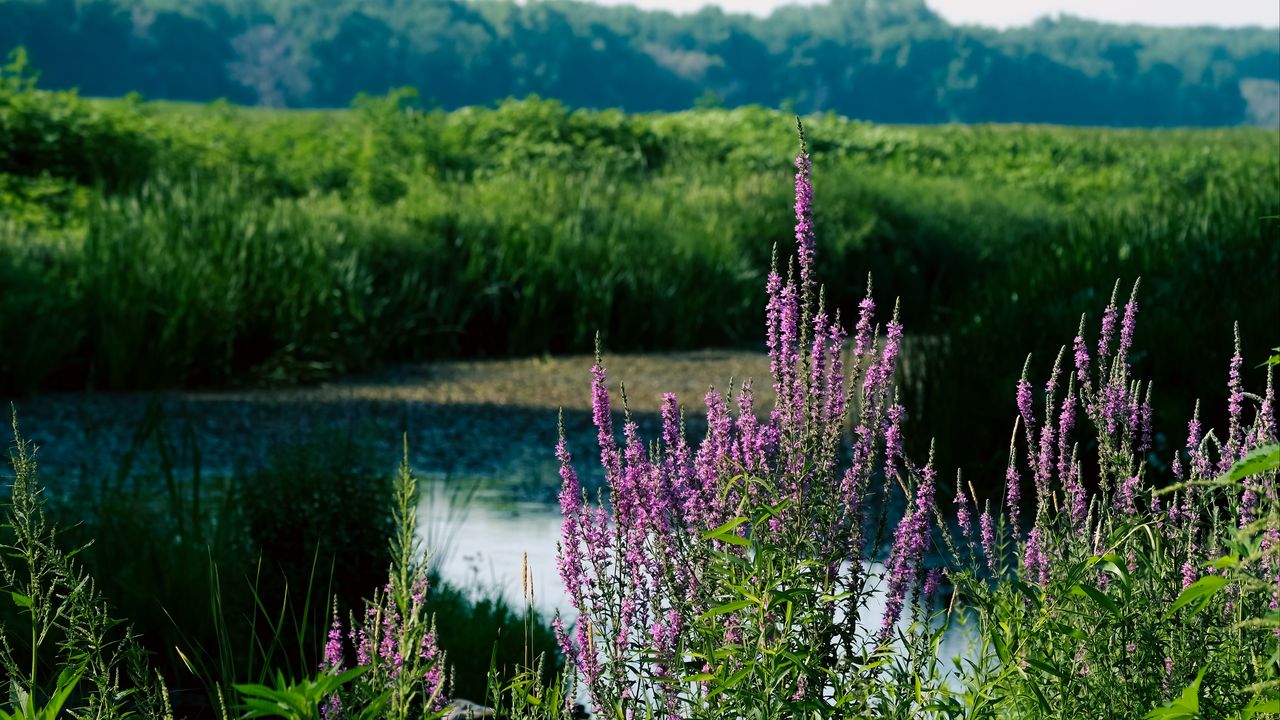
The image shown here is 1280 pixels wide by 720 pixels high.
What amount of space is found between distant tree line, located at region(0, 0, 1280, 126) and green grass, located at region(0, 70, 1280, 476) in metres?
42.6

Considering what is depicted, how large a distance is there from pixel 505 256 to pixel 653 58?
260 feet

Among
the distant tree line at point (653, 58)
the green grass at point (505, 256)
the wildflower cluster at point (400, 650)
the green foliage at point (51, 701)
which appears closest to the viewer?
the green foliage at point (51, 701)

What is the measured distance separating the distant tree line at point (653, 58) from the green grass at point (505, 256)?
42632 mm

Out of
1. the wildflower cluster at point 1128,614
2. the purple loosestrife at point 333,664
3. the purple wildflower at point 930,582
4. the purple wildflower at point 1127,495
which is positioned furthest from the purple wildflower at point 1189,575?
the purple loosestrife at point 333,664

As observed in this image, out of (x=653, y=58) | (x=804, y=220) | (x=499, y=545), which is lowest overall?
(x=499, y=545)

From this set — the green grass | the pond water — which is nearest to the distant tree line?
the green grass

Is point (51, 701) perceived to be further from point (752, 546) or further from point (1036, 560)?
point (1036, 560)

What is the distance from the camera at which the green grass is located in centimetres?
816

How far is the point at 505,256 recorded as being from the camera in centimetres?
1279

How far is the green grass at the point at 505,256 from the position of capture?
26.8 feet

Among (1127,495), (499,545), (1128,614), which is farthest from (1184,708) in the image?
(499,545)

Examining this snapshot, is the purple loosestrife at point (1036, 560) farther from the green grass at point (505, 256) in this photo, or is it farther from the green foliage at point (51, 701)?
the green foliage at point (51, 701)

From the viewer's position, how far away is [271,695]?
174 centimetres

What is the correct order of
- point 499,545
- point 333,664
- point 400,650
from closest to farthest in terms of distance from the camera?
point 400,650, point 333,664, point 499,545
